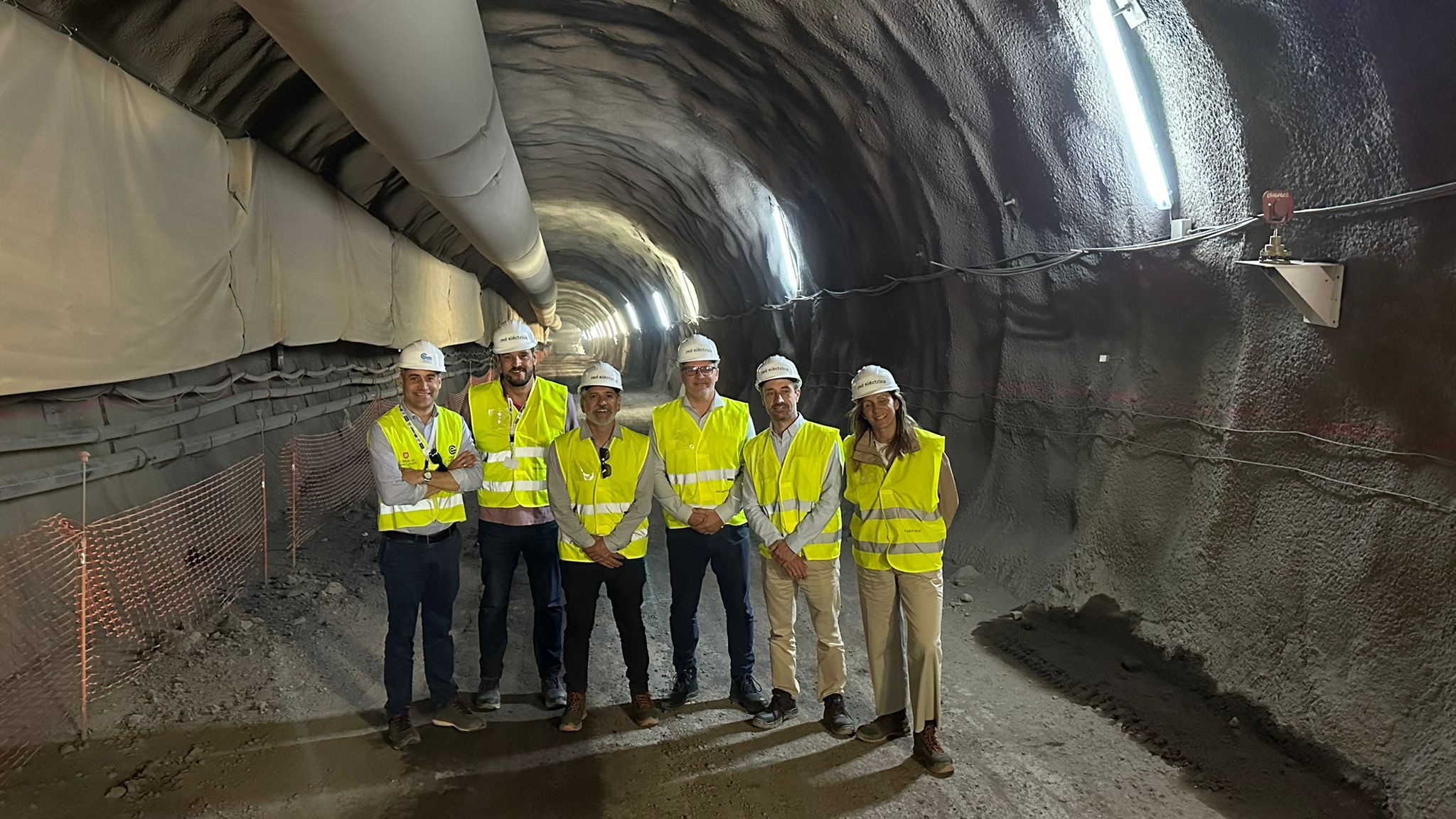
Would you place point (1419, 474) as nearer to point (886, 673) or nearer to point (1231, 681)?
point (1231, 681)

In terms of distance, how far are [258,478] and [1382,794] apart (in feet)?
23.2

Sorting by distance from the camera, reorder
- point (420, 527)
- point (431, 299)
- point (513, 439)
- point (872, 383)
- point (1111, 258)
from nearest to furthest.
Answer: point (872, 383) → point (420, 527) → point (513, 439) → point (1111, 258) → point (431, 299)

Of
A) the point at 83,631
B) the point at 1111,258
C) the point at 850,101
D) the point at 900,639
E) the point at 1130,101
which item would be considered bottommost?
the point at 900,639

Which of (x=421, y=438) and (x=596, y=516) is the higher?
(x=421, y=438)

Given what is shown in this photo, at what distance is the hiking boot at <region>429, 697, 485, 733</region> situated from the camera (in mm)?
4316

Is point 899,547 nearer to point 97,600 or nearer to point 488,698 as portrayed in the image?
point 488,698

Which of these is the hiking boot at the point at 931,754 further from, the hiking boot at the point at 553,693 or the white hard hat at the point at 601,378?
the white hard hat at the point at 601,378

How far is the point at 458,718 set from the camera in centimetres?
435

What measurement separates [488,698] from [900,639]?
6.99ft

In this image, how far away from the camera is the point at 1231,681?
14.8 feet

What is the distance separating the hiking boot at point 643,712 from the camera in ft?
14.4

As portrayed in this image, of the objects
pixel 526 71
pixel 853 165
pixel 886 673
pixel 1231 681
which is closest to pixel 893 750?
pixel 886 673

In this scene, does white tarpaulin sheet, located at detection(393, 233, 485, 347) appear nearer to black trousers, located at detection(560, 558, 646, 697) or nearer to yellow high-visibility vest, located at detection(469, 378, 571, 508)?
yellow high-visibility vest, located at detection(469, 378, 571, 508)

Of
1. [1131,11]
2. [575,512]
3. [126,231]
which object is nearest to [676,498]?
[575,512]
